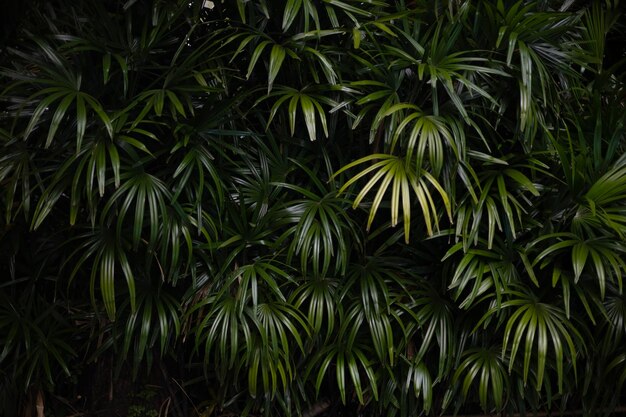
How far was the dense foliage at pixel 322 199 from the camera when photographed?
1845mm

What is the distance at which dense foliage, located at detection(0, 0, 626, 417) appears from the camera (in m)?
1.84

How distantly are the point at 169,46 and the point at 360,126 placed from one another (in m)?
0.65

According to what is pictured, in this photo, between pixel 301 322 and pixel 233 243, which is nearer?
pixel 301 322

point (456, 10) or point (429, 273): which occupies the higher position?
point (456, 10)

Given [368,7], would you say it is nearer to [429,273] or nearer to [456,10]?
[456,10]

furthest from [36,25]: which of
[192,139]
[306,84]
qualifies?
[306,84]

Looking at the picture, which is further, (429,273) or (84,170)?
(429,273)

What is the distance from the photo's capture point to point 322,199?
1.96m

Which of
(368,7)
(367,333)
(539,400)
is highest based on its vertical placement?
(368,7)

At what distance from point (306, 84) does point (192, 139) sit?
389 millimetres

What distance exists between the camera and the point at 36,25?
80.3 inches

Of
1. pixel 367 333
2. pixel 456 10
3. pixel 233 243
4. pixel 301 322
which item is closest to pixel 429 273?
pixel 367 333

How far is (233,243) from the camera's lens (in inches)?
79.3

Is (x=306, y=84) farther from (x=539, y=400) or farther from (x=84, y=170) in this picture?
(x=539, y=400)
